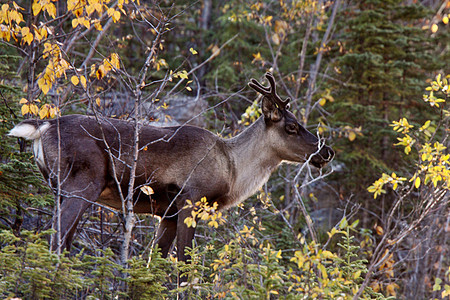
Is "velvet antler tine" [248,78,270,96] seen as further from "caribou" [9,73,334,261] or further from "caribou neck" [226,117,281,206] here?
"caribou neck" [226,117,281,206]

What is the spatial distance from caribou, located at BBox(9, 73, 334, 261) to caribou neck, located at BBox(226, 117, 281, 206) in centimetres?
1

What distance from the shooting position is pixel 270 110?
7.55 metres

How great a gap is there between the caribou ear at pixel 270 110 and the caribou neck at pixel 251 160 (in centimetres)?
15

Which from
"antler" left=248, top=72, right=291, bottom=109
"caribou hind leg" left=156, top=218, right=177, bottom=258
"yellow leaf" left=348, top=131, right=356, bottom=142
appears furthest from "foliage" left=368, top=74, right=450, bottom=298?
"yellow leaf" left=348, top=131, right=356, bottom=142

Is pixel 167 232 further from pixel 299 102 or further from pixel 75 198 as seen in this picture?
pixel 299 102

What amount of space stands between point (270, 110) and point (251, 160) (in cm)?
75

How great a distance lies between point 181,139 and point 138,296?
281 cm

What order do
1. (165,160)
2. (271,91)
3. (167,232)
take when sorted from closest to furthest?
(165,160), (167,232), (271,91)

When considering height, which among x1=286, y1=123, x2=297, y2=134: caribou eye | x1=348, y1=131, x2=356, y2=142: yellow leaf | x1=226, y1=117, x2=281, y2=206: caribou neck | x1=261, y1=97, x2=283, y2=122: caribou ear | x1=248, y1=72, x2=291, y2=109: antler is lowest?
x1=348, y1=131, x2=356, y2=142: yellow leaf

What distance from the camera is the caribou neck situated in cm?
727

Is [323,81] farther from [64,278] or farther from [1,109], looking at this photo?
[64,278]

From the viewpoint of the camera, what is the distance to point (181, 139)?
272 inches

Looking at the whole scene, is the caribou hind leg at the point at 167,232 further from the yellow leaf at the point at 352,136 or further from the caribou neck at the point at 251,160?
the yellow leaf at the point at 352,136

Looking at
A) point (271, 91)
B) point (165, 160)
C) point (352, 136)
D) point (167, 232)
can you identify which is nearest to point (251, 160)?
point (271, 91)
